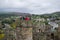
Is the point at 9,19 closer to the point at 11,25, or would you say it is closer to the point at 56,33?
the point at 11,25

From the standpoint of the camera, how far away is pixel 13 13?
255 centimetres

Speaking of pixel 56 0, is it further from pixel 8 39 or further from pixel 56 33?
pixel 8 39

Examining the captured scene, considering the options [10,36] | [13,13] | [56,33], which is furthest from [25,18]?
[56,33]

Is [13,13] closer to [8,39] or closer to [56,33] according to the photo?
[8,39]

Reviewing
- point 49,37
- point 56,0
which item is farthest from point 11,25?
point 56,0

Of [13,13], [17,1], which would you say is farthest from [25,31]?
[17,1]

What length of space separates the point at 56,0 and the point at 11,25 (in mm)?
1020

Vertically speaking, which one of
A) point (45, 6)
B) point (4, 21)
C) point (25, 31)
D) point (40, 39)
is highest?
point (45, 6)

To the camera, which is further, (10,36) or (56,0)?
(56,0)

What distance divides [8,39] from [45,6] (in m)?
0.97

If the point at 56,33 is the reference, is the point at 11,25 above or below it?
above

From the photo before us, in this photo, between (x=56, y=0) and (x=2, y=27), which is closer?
(x=2, y=27)

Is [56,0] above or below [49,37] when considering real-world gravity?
above

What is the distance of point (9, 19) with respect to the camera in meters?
2.47
